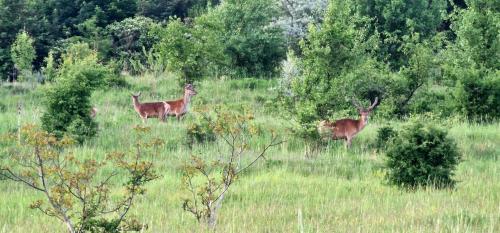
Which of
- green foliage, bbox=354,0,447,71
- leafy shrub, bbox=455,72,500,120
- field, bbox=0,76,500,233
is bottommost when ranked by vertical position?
field, bbox=0,76,500,233

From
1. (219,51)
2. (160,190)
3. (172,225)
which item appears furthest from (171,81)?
(172,225)

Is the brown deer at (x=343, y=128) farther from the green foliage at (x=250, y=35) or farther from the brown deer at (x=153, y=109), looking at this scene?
the green foliage at (x=250, y=35)

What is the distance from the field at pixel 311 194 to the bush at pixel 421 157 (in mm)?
303

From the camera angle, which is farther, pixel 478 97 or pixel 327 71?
pixel 478 97

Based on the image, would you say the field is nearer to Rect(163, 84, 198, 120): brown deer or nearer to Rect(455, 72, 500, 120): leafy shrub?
Rect(163, 84, 198, 120): brown deer

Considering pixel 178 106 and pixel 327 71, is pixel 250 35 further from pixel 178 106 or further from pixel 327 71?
pixel 327 71

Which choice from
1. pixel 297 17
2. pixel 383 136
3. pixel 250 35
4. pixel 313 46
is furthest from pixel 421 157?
pixel 297 17

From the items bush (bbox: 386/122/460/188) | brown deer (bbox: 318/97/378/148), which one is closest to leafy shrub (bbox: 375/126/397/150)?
brown deer (bbox: 318/97/378/148)

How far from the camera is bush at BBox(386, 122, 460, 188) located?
9.28 m

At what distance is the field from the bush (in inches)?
11.9

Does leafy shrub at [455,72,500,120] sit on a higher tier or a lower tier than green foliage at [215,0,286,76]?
lower

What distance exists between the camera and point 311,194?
8602mm

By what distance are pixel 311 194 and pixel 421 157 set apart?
195 cm

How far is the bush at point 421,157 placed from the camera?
9.28 m
